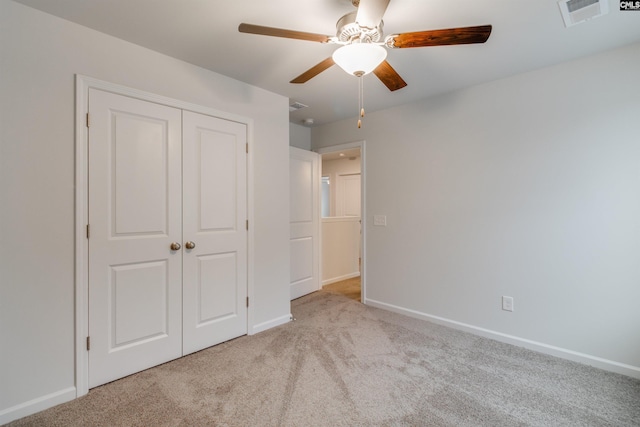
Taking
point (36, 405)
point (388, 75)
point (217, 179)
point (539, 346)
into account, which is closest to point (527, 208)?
point (539, 346)

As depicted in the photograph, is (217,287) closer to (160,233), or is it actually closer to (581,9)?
(160,233)

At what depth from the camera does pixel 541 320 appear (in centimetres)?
247

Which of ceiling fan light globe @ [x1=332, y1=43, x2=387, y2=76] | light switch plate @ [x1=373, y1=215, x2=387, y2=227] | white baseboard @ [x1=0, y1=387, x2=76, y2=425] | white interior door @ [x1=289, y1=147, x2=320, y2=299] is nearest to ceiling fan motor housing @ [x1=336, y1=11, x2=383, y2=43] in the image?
ceiling fan light globe @ [x1=332, y1=43, x2=387, y2=76]

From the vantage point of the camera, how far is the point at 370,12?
4.40 feet

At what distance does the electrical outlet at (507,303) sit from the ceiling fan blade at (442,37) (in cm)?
221

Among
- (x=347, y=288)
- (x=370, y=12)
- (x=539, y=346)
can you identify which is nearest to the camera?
(x=370, y=12)

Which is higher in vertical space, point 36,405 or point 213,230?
point 213,230

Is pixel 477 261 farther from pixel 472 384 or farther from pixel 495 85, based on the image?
pixel 495 85

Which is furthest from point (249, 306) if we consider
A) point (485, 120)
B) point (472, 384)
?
point (485, 120)

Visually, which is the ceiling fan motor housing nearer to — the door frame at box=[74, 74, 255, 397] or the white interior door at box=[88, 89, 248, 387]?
the white interior door at box=[88, 89, 248, 387]

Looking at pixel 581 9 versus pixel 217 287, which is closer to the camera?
pixel 581 9

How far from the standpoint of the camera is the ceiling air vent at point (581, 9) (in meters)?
1.66

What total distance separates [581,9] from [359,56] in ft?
4.67

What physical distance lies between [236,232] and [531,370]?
263 cm
